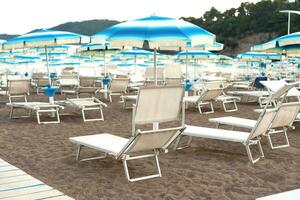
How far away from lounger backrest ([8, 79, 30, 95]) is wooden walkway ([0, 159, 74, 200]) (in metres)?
5.45

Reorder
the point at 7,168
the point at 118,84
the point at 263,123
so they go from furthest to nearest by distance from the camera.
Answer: the point at 118,84, the point at 263,123, the point at 7,168

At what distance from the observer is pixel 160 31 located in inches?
226

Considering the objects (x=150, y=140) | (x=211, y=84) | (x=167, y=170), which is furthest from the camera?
(x=211, y=84)

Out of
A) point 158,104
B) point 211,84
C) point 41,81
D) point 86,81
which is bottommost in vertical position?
point 41,81

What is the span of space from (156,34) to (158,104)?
1.11 m

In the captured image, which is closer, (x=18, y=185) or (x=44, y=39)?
(x=18, y=185)

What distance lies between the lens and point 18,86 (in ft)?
32.1

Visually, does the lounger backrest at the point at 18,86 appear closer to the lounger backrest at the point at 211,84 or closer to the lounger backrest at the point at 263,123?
the lounger backrest at the point at 211,84

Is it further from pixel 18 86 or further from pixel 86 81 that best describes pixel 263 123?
pixel 86 81

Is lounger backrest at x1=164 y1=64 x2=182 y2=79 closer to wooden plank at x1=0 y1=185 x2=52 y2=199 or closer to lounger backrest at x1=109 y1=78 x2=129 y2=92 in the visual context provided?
lounger backrest at x1=109 y1=78 x2=129 y2=92

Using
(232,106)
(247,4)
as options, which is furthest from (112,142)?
(247,4)

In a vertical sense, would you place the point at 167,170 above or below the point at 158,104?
below

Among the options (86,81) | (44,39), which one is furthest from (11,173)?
(86,81)

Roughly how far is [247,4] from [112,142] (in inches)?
3278
